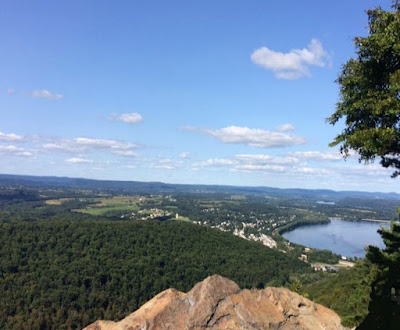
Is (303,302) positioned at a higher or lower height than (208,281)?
lower

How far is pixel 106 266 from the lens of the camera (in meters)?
116

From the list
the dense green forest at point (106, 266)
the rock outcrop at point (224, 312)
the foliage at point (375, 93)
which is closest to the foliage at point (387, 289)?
the rock outcrop at point (224, 312)

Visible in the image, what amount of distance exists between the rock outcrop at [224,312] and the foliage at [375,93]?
25.3 ft

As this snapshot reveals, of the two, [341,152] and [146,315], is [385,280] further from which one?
[146,315]

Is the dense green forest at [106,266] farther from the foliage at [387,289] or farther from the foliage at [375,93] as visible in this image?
the foliage at [375,93]

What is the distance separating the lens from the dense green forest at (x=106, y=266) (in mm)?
88250

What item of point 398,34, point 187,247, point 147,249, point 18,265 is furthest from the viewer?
point 187,247

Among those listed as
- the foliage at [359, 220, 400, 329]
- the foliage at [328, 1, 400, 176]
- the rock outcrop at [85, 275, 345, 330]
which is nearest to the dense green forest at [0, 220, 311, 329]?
the rock outcrop at [85, 275, 345, 330]

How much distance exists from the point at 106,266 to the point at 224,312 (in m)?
112

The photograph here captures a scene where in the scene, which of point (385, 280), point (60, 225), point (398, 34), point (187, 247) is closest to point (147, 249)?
point (187, 247)

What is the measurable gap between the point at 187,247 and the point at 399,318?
13511cm

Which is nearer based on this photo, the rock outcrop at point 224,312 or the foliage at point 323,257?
the rock outcrop at point 224,312

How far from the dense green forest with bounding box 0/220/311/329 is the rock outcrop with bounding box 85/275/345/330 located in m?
76.7

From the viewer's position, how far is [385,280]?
18641 millimetres
